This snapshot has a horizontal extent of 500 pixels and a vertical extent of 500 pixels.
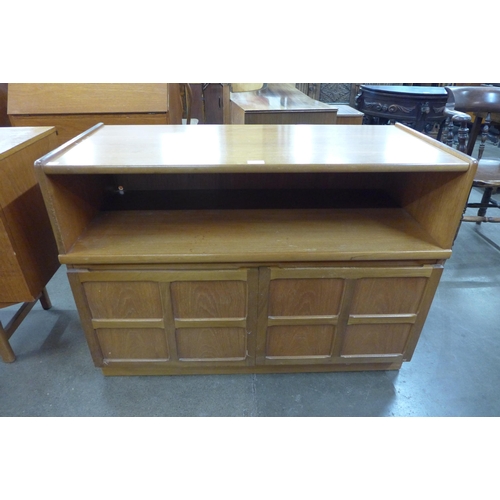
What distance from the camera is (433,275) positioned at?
1243 millimetres

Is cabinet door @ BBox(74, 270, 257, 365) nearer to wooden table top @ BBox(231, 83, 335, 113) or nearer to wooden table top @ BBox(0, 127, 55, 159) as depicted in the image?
wooden table top @ BBox(0, 127, 55, 159)

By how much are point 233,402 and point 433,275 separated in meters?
0.90

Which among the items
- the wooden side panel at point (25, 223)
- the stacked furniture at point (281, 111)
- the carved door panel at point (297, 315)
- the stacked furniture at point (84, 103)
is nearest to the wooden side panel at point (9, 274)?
the wooden side panel at point (25, 223)

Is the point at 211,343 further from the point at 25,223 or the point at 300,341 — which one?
the point at 25,223

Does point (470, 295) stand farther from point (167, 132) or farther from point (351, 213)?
point (167, 132)

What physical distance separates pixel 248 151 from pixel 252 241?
0.30 meters

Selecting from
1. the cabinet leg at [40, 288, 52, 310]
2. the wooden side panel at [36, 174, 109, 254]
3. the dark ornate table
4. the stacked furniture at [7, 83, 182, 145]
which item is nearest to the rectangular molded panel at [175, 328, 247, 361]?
the wooden side panel at [36, 174, 109, 254]

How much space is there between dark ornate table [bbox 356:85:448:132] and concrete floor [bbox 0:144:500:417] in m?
2.07

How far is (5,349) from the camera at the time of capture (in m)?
1.58

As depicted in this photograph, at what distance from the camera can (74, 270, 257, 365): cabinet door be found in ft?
4.00

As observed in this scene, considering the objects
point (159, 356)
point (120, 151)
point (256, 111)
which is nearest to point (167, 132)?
point (120, 151)

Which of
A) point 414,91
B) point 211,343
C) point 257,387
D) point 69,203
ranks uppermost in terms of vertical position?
point 414,91

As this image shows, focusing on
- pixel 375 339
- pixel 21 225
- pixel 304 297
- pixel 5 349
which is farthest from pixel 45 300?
pixel 375 339

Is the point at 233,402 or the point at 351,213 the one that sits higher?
the point at 351,213
